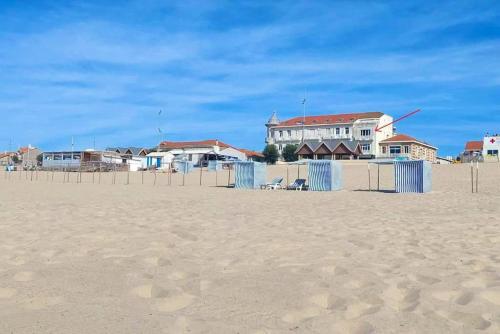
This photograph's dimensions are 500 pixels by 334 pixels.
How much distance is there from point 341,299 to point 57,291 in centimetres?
230

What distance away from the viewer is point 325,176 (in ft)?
69.2

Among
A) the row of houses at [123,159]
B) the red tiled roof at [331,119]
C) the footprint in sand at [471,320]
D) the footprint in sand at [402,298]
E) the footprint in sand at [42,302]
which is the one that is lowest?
the footprint in sand at [42,302]

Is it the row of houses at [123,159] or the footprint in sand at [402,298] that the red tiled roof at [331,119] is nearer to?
the row of houses at [123,159]

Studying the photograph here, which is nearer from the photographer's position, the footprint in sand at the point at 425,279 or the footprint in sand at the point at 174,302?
the footprint in sand at the point at 174,302

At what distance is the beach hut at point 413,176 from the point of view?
18.6 m

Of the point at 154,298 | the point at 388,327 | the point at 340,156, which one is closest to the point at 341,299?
the point at 388,327

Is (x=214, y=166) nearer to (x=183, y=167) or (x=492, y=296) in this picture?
(x=183, y=167)

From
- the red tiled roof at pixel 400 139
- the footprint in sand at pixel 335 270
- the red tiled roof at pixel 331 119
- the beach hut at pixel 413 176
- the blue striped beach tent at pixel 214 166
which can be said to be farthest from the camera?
the red tiled roof at pixel 331 119

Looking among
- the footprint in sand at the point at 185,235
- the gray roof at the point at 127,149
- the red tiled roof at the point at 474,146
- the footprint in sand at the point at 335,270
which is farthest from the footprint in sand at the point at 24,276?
the red tiled roof at the point at 474,146

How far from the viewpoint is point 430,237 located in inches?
263

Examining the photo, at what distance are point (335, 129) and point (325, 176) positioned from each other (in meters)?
53.8

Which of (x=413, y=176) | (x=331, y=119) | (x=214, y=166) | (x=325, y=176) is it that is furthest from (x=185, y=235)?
(x=331, y=119)

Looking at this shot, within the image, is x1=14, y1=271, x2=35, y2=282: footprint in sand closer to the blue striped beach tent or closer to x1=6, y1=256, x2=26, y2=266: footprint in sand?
x1=6, y1=256, x2=26, y2=266: footprint in sand

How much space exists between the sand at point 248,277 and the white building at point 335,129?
63.6 metres
